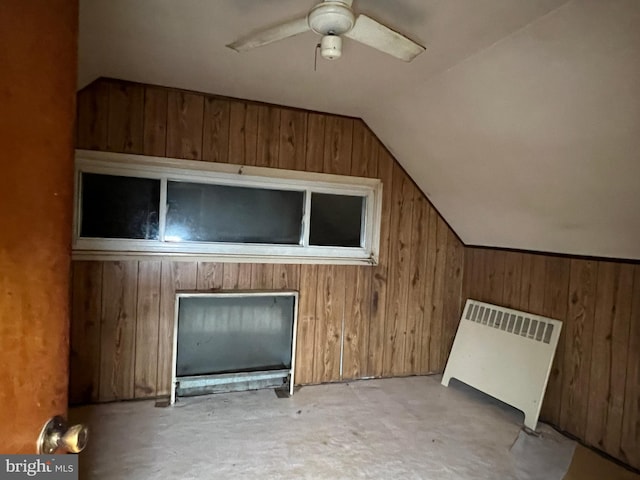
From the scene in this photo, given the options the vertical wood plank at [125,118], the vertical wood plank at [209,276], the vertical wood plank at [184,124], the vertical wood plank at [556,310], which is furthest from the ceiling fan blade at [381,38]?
the vertical wood plank at [556,310]

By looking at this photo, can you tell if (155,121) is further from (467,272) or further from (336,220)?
(467,272)

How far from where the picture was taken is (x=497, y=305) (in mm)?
3027

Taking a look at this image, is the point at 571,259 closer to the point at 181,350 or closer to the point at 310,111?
the point at 310,111

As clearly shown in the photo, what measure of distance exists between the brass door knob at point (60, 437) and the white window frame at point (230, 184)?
74.0 inches

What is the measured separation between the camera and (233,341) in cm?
278

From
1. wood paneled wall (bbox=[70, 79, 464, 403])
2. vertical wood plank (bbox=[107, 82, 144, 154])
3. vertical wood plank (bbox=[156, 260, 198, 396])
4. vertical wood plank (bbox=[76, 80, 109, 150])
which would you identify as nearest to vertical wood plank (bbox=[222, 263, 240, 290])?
wood paneled wall (bbox=[70, 79, 464, 403])

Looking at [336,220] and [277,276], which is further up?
[336,220]

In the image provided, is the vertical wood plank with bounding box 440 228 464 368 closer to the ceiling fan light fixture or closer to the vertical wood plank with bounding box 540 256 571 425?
the vertical wood plank with bounding box 540 256 571 425

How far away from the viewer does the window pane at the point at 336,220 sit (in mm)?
3002

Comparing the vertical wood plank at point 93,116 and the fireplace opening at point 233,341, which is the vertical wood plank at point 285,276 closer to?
the fireplace opening at point 233,341

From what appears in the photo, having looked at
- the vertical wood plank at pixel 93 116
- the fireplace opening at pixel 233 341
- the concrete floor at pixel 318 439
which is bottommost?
the concrete floor at pixel 318 439

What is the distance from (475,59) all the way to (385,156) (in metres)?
1.31

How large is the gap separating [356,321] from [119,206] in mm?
1911

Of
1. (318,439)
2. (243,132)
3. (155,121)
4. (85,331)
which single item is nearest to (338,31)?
(243,132)
